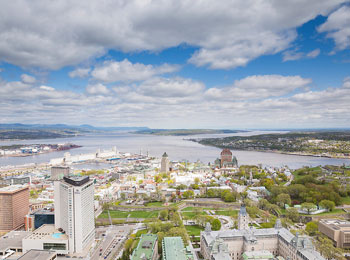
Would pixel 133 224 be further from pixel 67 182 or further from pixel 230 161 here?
pixel 230 161

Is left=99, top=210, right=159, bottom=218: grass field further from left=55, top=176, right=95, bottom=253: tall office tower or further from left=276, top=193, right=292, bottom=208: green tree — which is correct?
left=276, top=193, right=292, bottom=208: green tree

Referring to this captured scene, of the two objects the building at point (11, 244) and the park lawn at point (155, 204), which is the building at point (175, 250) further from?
the park lawn at point (155, 204)

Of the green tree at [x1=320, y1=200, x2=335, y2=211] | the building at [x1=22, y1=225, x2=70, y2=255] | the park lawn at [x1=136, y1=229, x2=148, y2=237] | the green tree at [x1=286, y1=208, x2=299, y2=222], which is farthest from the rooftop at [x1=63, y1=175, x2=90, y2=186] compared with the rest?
the green tree at [x1=320, y1=200, x2=335, y2=211]

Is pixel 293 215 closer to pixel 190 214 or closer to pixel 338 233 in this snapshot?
pixel 338 233

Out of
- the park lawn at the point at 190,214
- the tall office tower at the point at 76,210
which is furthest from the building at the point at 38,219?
the park lawn at the point at 190,214

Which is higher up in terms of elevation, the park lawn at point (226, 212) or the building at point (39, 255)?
the building at point (39, 255)

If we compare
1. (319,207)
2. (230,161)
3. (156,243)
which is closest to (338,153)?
(230,161)
